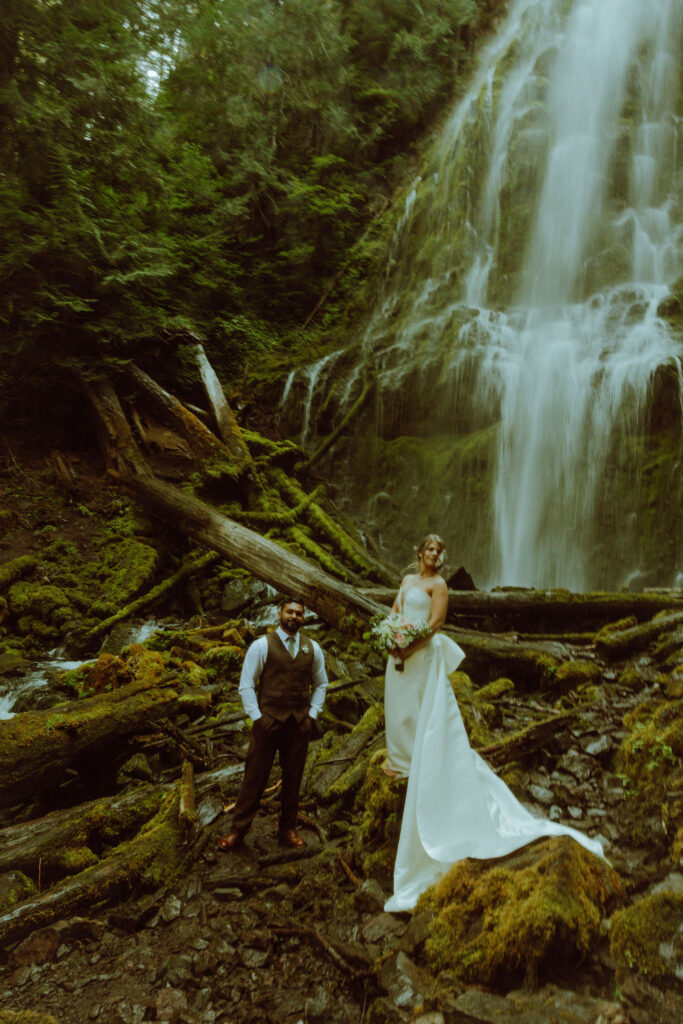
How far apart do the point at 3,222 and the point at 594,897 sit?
38.9 ft

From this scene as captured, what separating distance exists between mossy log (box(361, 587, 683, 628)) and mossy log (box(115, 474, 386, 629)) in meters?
0.57

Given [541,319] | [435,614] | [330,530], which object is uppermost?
[541,319]

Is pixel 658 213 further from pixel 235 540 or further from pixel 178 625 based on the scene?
pixel 178 625

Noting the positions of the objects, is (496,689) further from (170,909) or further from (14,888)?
(14,888)

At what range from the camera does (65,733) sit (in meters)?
4.82

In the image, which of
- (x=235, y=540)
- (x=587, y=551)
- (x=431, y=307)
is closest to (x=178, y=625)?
(x=235, y=540)

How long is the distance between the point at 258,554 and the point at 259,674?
4.51 m

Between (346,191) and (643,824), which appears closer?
(643,824)

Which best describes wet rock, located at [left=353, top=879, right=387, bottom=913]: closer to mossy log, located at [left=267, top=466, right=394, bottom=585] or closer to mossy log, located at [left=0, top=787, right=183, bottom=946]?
mossy log, located at [left=0, top=787, right=183, bottom=946]

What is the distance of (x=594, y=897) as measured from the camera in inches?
106

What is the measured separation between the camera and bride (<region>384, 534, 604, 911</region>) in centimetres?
330

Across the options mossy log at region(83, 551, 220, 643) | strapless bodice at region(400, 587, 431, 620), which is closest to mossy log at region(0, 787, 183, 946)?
strapless bodice at region(400, 587, 431, 620)

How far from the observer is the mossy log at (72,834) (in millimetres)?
3918

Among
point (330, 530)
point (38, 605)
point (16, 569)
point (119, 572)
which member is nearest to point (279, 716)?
point (38, 605)
